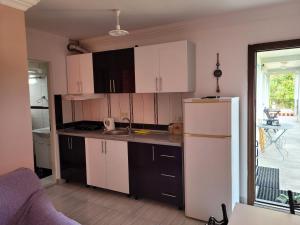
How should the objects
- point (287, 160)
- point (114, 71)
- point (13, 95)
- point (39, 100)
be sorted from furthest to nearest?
1. point (287, 160)
2. point (39, 100)
3. point (114, 71)
4. point (13, 95)


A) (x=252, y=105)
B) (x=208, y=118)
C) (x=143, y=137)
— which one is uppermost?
(x=252, y=105)

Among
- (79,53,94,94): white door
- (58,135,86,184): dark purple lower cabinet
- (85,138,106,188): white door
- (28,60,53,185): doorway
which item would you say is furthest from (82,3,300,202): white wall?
(28,60,53,185): doorway

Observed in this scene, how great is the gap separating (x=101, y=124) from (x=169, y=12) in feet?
7.31

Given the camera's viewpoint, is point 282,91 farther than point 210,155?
Yes

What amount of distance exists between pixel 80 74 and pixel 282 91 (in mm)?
4774

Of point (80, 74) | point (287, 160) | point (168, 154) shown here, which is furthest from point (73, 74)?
point (287, 160)

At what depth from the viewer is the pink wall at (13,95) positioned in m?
1.98

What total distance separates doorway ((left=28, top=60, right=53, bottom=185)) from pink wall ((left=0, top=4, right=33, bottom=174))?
2224 mm

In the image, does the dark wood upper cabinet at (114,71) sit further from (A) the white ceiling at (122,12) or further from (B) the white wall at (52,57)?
(B) the white wall at (52,57)

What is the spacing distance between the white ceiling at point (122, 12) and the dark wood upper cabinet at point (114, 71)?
0.39 m

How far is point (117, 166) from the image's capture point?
3312mm

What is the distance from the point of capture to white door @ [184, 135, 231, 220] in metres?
2.53

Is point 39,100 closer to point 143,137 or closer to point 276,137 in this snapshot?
point 143,137

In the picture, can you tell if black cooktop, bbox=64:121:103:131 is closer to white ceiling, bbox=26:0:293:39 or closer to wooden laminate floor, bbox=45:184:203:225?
wooden laminate floor, bbox=45:184:203:225
